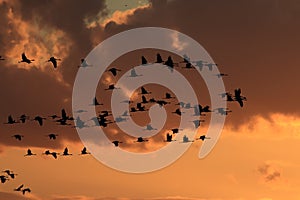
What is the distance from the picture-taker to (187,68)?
191 m

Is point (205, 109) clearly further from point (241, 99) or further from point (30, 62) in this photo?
point (30, 62)

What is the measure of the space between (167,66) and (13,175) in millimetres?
29601

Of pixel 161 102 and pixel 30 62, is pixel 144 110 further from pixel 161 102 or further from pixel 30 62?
pixel 30 62

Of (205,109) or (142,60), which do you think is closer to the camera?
(142,60)

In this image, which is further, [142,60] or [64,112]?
[64,112]

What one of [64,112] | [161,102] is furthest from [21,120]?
[161,102]

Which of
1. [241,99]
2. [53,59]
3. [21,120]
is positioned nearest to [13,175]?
[21,120]

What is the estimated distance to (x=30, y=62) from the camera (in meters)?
191

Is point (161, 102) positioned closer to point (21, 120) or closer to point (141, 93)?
point (141, 93)

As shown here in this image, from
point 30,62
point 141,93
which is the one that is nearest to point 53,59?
point 30,62

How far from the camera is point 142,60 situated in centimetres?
18138

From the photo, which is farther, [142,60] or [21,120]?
[21,120]

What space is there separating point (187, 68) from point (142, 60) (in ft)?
37.6

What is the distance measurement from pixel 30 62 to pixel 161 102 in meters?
21.2
